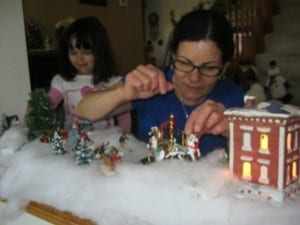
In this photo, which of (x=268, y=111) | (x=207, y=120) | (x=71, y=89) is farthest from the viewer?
(x=71, y=89)

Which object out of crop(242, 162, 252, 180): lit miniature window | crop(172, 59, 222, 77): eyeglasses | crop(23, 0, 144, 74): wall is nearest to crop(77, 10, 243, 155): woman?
crop(172, 59, 222, 77): eyeglasses

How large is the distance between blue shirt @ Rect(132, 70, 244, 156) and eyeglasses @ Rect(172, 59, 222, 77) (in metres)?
0.14

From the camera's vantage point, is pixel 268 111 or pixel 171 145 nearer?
pixel 268 111

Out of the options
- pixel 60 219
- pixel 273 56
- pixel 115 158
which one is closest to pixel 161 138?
pixel 115 158

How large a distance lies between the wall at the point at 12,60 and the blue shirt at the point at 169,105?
49 centimetres

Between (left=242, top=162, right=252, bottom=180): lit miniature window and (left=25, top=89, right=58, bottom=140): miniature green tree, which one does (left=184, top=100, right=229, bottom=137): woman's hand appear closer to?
(left=242, top=162, right=252, bottom=180): lit miniature window

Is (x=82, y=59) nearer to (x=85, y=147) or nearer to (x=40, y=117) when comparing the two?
(x=40, y=117)

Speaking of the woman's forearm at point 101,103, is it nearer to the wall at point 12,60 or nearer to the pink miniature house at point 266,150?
the pink miniature house at point 266,150

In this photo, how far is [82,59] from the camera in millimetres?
1259

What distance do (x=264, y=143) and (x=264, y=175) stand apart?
41 millimetres

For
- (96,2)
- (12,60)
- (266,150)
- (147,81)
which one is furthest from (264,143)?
(96,2)

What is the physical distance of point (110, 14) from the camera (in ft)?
12.2

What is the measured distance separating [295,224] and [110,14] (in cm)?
347

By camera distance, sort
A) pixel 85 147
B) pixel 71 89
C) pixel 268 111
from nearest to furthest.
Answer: pixel 268 111 < pixel 85 147 < pixel 71 89
